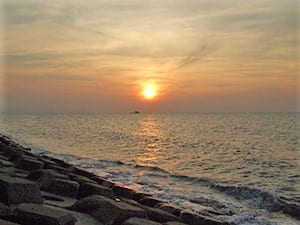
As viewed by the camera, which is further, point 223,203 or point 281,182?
point 281,182

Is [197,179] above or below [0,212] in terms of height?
below

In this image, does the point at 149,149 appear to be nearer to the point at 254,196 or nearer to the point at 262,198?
the point at 254,196

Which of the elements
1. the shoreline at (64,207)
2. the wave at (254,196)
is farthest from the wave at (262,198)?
the shoreline at (64,207)

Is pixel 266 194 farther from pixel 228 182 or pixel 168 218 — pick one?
pixel 168 218

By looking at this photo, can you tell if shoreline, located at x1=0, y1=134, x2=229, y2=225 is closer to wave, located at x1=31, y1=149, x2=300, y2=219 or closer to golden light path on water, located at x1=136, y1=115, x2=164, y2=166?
wave, located at x1=31, y1=149, x2=300, y2=219

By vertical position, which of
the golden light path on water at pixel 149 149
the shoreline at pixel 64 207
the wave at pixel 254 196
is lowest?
the golden light path on water at pixel 149 149

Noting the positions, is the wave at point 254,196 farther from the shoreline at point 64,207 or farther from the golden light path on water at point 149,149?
the golden light path on water at point 149,149

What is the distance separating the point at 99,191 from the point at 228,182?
8.54 metres

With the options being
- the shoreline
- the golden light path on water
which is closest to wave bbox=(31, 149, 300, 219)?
the shoreline

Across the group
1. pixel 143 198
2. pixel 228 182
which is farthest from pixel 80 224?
pixel 228 182

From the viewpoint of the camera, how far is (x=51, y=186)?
6934 millimetres

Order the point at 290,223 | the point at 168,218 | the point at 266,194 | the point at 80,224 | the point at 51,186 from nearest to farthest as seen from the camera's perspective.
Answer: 1. the point at 80,224
2. the point at 168,218
3. the point at 51,186
4. the point at 290,223
5. the point at 266,194

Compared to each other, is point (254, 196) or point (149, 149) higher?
point (254, 196)

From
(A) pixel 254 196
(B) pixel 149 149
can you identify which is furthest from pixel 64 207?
(B) pixel 149 149
